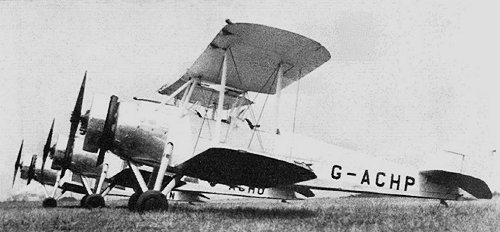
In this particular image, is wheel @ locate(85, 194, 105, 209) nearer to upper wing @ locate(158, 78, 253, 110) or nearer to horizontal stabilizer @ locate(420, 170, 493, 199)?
upper wing @ locate(158, 78, 253, 110)

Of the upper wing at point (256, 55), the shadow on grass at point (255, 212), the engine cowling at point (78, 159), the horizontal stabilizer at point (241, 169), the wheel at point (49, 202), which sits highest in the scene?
the upper wing at point (256, 55)

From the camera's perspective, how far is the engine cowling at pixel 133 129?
6965 millimetres

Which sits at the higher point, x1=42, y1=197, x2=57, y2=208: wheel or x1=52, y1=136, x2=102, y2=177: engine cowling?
x1=52, y1=136, x2=102, y2=177: engine cowling

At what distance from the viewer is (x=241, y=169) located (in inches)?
262

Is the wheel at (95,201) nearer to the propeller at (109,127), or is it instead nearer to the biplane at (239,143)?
the biplane at (239,143)

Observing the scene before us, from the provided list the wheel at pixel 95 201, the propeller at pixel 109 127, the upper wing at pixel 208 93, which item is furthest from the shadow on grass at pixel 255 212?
the wheel at pixel 95 201

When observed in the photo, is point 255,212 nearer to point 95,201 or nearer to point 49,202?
point 95,201

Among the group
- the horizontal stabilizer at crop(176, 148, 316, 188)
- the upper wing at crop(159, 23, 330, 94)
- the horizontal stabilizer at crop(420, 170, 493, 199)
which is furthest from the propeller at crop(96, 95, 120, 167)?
the horizontal stabilizer at crop(420, 170, 493, 199)

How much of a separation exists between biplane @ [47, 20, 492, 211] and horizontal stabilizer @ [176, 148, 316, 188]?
2 centimetres

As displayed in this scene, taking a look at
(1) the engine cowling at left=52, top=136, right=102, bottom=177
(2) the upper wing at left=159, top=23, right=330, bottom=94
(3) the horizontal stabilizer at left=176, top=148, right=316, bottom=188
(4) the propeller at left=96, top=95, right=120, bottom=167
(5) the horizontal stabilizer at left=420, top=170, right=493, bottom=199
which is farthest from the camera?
(1) the engine cowling at left=52, top=136, right=102, bottom=177

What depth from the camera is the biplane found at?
21.3 feet

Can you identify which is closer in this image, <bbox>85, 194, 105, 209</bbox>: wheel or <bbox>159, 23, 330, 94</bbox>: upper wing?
<bbox>159, 23, 330, 94</bbox>: upper wing

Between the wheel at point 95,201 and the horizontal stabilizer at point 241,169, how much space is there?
4457mm

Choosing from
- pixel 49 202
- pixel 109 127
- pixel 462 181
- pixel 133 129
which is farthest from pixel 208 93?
pixel 49 202
